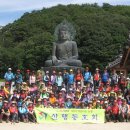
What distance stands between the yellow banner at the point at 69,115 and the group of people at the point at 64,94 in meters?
0.37

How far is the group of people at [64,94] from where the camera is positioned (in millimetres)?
18500

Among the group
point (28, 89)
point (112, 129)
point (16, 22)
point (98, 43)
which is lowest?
point (112, 129)

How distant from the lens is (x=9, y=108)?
18.3 metres

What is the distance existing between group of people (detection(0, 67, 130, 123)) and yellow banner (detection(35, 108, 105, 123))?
374 millimetres

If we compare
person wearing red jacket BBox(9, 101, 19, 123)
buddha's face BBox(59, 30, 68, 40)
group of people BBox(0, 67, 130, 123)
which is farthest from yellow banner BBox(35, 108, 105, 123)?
buddha's face BBox(59, 30, 68, 40)

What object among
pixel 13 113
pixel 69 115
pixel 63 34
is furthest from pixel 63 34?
pixel 13 113

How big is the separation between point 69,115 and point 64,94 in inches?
85.5

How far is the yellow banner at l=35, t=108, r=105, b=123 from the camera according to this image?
1817 cm

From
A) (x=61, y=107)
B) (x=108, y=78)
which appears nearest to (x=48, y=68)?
(x=108, y=78)

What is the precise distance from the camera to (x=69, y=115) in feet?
59.7

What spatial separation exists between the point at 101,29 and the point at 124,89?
44599 millimetres

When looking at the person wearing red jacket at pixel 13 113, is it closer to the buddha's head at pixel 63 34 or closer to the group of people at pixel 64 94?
the group of people at pixel 64 94

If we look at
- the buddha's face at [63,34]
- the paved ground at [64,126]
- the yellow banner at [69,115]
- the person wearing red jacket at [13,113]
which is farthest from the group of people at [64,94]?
the buddha's face at [63,34]

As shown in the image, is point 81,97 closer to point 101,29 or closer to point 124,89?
point 124,89
